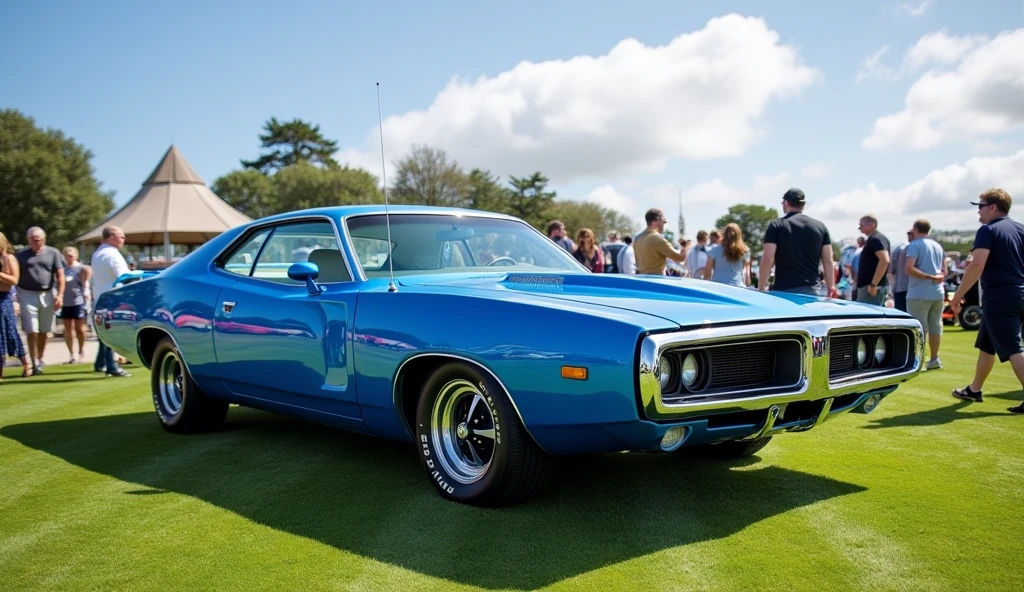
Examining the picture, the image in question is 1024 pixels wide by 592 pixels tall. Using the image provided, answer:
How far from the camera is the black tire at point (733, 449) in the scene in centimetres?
419

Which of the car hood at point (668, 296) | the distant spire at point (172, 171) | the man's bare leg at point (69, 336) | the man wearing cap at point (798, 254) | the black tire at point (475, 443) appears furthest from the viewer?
the distant spire at point (172, 171)

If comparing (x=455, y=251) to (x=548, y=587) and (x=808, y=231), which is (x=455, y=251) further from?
(x=808, y=231)

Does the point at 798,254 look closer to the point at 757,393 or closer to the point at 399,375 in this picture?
the point at 757,393

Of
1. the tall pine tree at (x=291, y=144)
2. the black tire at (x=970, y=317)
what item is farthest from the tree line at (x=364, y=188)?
the black tire at (x=970, y=317)

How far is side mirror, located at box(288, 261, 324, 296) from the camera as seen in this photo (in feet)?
12.9

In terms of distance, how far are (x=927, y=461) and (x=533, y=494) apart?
2294mm

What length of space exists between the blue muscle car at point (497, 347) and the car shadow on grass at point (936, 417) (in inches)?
61.9

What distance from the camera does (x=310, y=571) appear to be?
274cm

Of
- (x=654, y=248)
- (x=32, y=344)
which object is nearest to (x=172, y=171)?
(x=32, y=344)

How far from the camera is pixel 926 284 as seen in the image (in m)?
7.88

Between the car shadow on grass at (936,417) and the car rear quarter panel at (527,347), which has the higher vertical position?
the car rear quarter panel at (527,347)

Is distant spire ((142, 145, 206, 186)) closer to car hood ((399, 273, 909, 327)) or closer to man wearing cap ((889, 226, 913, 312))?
man wearing cap ((889, 226, 913, 312))

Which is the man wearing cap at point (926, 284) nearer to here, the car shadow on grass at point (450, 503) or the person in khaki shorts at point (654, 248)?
the person in khaki shorts at point (654, 248)

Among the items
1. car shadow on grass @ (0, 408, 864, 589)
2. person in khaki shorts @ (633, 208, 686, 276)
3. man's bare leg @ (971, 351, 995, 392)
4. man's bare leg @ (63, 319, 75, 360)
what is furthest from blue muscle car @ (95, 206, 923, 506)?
man's bare leg @ (63, 319, 75, 360)
